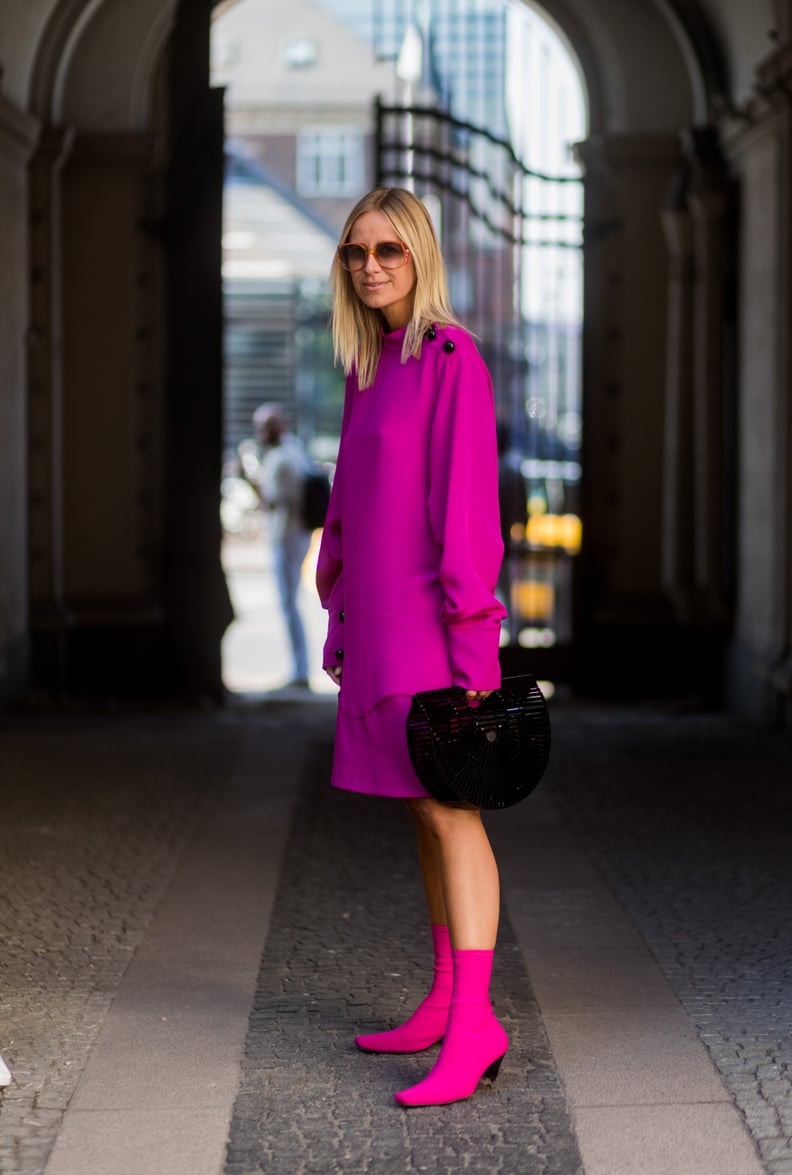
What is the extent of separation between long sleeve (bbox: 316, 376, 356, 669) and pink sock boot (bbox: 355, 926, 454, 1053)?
624 mm

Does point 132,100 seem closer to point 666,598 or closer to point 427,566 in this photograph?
point 666,598

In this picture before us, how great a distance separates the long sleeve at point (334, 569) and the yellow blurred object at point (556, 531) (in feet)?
22.3

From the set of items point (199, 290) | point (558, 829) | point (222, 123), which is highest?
point (222, 123)

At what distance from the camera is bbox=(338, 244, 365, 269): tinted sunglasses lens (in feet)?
11.3

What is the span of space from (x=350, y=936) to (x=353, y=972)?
1.14 feet

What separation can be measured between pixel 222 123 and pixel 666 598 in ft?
12.4

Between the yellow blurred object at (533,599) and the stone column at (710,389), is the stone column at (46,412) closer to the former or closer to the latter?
the yellow blurred object at (533,599)

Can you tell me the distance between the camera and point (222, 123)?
31.3ft

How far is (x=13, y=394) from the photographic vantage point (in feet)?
30.8

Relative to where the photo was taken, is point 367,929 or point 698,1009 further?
point 367,929

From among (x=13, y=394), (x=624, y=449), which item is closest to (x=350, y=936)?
(x=13, y=394)

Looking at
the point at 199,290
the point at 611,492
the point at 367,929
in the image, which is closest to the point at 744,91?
the point at 611,492

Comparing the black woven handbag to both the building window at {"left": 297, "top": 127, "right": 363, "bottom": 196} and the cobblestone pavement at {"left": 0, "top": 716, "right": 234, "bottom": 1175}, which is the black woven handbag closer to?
the cobblestone pavement at {"left": 0, "top": 716, "right": 234, "bottom": 1175}

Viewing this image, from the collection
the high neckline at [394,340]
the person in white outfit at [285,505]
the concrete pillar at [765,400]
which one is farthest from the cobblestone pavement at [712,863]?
the person in white outfit at [285,505]
